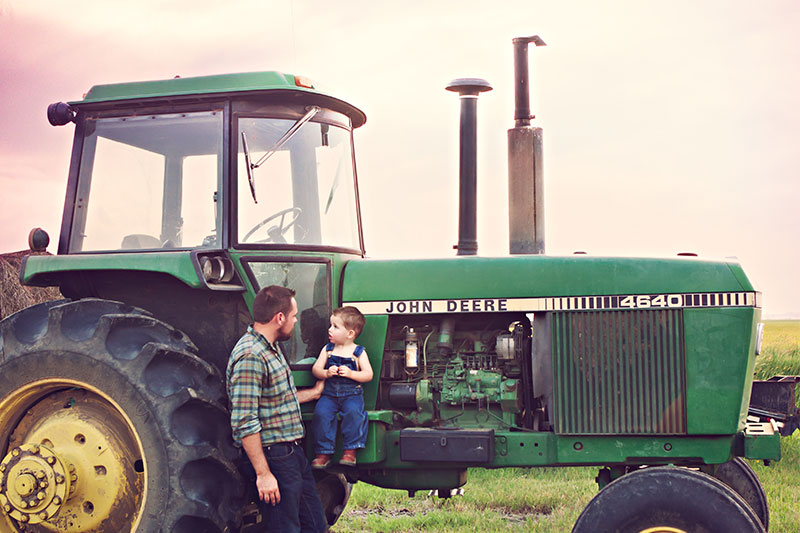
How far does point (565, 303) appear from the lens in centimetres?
513

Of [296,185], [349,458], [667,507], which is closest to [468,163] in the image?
[296,185]

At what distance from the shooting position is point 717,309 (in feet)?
16.4

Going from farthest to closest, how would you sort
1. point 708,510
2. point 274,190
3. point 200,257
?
1. point 274,190
2. point 200,257
3. point 708,510

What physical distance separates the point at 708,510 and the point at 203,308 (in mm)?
2896

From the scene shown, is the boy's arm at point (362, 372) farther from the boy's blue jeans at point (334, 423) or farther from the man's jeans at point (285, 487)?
the man's jeans at point (285, 487)

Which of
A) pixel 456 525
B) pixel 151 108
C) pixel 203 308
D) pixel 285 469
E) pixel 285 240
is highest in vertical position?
pixel 151 108

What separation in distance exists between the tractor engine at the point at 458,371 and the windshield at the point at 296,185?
29.4 inches

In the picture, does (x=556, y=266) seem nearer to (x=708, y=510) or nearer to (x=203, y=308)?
(x=708, y=510)

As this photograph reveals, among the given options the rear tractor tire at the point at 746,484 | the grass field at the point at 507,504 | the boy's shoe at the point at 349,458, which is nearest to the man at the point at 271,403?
the boy's shoe at the point at 349,458

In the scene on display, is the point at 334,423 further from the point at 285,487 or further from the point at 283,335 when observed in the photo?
the point at 283,335

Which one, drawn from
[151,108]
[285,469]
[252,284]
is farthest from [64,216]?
[285,469]

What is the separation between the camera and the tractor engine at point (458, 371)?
5262 mm

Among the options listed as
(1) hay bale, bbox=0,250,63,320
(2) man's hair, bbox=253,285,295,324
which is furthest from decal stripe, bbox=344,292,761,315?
(1) hay bale, bbox=0,250,63,320

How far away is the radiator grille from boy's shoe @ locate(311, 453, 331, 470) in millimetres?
1289
